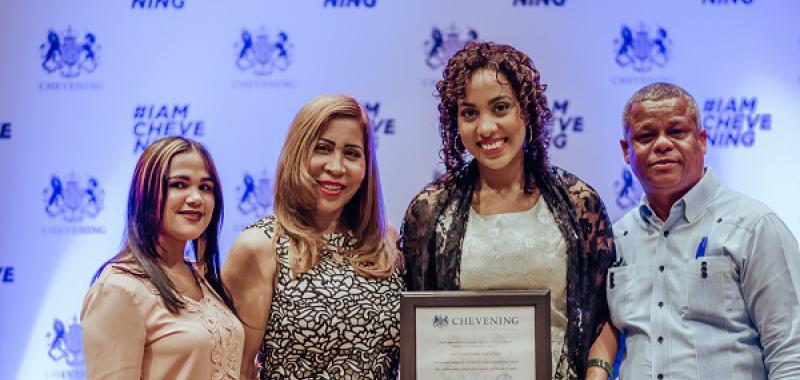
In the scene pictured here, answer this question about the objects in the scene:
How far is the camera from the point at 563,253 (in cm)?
258

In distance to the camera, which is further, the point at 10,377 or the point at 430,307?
the point at 10,377

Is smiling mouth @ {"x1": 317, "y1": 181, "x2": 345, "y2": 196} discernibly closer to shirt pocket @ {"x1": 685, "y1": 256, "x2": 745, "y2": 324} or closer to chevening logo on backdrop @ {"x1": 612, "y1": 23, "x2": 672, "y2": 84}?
shirt pocket @ {"x1": 685, "y1": 256, "x2": 745, "y2": 324}

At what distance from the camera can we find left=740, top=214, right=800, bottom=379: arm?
246 cm

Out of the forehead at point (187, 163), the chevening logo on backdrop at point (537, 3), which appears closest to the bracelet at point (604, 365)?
the forehead at point (187, 163)

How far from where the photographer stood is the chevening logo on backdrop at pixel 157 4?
4336 mm

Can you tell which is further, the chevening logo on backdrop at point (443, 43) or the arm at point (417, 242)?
the chevening logo on backdrop at point (443, 43)

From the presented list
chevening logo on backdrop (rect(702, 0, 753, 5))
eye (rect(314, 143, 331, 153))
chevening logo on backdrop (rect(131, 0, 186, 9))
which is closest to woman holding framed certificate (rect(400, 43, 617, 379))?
eye (rect(314, 143, 331, 153))

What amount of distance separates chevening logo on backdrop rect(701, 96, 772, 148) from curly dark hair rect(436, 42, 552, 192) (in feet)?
5.81

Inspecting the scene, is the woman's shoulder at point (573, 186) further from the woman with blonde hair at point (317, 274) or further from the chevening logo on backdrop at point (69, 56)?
the chevening logo on backdrop at point (69, 56)

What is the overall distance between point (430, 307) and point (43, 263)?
2626 mm

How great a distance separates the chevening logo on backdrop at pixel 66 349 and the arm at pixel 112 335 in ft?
7.26

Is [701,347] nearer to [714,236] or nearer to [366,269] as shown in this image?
[714,236]

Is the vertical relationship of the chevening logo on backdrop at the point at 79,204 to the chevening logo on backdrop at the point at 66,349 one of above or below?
above

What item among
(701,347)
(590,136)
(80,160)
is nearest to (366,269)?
(701,347)
